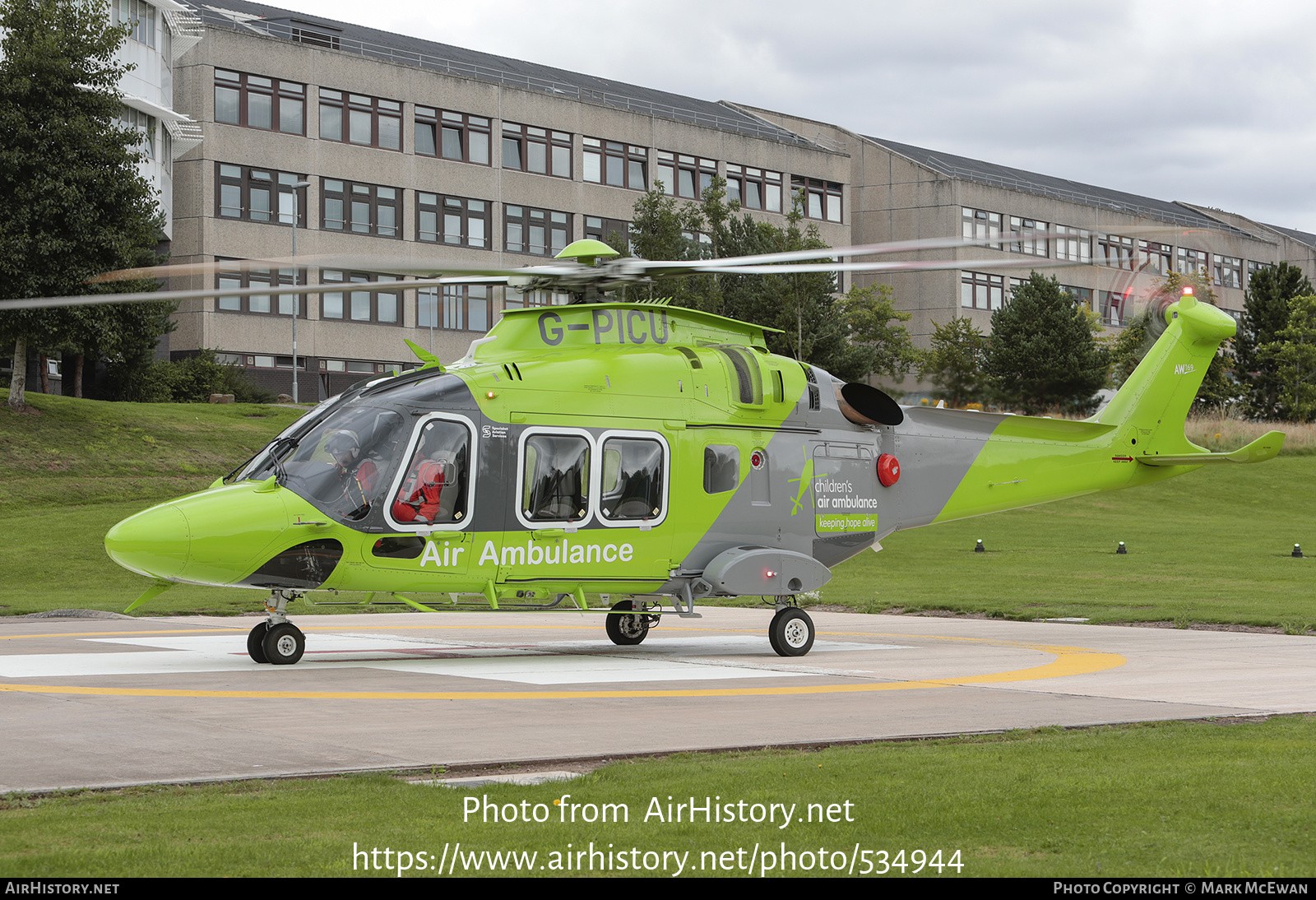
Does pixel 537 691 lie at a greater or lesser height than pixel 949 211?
lesser

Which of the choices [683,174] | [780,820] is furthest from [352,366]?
[780,820]

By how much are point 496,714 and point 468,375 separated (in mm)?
5502

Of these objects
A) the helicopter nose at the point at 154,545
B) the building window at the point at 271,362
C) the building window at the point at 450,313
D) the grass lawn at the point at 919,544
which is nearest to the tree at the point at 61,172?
the grass lawn at the point at 919,544

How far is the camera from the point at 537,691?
13523mm

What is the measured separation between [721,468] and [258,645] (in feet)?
20.6

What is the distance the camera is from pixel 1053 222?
100m

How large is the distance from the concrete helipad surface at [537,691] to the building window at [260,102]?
150 feet

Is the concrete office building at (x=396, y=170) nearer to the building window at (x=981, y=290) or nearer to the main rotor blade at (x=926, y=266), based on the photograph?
the building window at (x=981, y=290)

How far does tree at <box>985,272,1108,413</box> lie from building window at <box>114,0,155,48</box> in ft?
127

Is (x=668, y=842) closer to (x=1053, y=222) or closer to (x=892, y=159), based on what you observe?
(x=892, y=159)

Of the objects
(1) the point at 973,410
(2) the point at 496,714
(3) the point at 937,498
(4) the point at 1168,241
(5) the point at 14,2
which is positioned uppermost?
(5) the point at 14,2

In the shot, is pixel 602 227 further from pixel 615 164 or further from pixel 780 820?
pixel 780 820

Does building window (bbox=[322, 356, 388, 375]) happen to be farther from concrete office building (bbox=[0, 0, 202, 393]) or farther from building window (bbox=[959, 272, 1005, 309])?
building window (bbox=[959, 272, 1005, 309])
